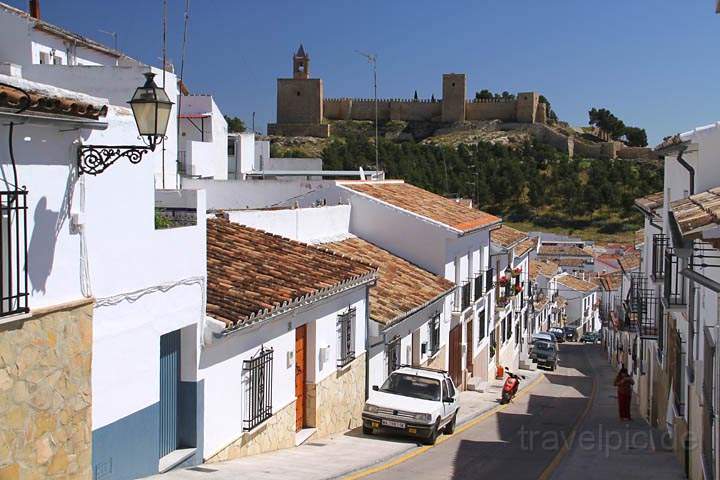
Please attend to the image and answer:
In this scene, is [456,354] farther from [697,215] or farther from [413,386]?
[697,215]

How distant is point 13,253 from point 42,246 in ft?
1.14

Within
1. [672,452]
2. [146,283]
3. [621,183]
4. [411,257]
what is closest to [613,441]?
[672,452]

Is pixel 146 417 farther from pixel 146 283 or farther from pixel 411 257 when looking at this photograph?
pixel 411 257

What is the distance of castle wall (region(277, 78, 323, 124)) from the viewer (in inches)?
4579

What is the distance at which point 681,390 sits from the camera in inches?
604

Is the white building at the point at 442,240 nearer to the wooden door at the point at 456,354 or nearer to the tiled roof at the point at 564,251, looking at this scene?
the wooden door at the point at 456,354

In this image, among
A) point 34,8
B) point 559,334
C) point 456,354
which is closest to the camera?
point 34,8

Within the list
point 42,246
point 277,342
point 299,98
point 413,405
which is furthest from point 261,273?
point 299,98

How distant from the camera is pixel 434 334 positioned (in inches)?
869

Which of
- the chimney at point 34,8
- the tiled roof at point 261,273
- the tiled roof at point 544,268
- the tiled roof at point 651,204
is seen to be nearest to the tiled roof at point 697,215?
the tiled roof at point 261,273

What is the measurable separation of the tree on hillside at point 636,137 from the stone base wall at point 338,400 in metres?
112

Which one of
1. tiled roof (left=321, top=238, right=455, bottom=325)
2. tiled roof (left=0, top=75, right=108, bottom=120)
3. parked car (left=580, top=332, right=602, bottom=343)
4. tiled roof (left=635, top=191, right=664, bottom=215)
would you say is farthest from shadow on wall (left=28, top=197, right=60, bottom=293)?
parked car (left=580, top=332, right=602, bottom=343)

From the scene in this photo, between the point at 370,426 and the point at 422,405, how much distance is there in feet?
3.25

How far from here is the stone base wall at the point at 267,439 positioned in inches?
420
